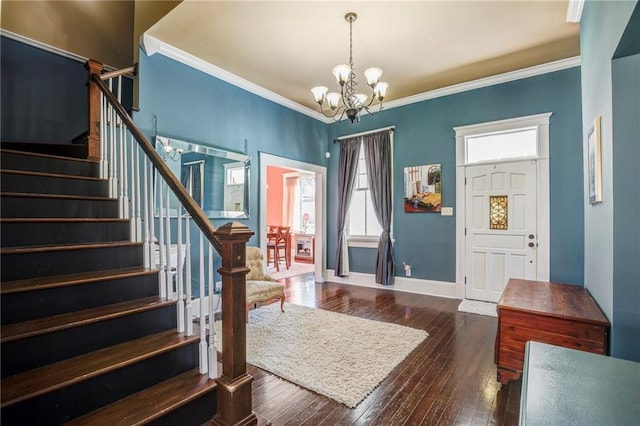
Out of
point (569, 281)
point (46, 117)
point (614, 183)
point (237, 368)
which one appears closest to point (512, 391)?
point (614, 183)

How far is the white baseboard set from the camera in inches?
190

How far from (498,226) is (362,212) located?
89.6 inches

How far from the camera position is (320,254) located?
606cm

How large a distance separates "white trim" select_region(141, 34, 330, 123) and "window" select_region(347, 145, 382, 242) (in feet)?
5.25

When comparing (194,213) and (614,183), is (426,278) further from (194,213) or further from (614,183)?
(194,213)

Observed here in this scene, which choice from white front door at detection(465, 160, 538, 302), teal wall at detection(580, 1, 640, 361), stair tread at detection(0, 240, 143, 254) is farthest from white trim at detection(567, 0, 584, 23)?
stair tread at detection(0, 240, 143, 254)

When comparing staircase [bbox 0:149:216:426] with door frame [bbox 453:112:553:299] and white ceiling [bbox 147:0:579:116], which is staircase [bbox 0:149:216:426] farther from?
door frame [bbox 453:112:553:299]

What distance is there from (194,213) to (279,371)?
5.19 feet

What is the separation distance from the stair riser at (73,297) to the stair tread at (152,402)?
650 mm

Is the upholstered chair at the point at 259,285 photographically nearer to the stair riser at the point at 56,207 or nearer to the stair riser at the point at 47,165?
the stair riser at the point at 56,207

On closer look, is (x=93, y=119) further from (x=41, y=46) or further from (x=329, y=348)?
(x=329, y=348)

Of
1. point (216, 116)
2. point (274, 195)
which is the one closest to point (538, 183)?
point (216, 116)

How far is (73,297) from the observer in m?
1.81

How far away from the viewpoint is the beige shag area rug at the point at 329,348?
2.38m
